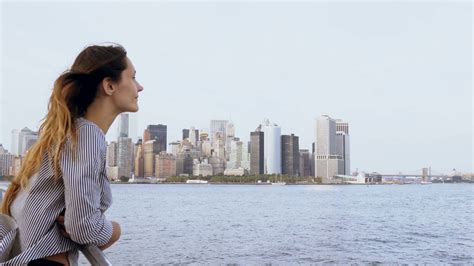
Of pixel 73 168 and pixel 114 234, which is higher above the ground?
pixel 73 168

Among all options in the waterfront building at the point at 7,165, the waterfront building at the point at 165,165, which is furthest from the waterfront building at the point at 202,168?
the waterfront building at the point at 7,165

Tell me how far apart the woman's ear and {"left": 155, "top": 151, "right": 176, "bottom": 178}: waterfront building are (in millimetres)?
114288

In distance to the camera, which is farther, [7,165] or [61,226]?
[7,165]

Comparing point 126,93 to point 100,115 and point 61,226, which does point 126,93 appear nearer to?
point 100,115

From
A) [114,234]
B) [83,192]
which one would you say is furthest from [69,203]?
[114,234]

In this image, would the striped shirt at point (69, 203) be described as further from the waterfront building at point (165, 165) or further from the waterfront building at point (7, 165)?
the waterfront building at point (165, 165)

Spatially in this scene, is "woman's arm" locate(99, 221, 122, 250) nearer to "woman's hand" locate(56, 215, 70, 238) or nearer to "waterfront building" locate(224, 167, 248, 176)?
"woman's hand" locate(56, 215, 70, 238)

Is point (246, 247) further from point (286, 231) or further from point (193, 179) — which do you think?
point (193, 179)

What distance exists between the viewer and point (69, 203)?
3.96ft

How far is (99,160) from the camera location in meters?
1.25

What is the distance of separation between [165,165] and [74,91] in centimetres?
11659

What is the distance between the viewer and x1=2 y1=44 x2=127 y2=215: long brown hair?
4.29ft

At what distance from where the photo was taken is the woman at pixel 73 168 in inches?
47.7

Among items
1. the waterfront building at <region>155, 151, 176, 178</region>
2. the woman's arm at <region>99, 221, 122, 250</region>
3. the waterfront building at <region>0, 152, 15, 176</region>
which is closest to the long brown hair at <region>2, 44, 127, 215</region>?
the woman's arm at <region>99, 221, 122, 250</region>
